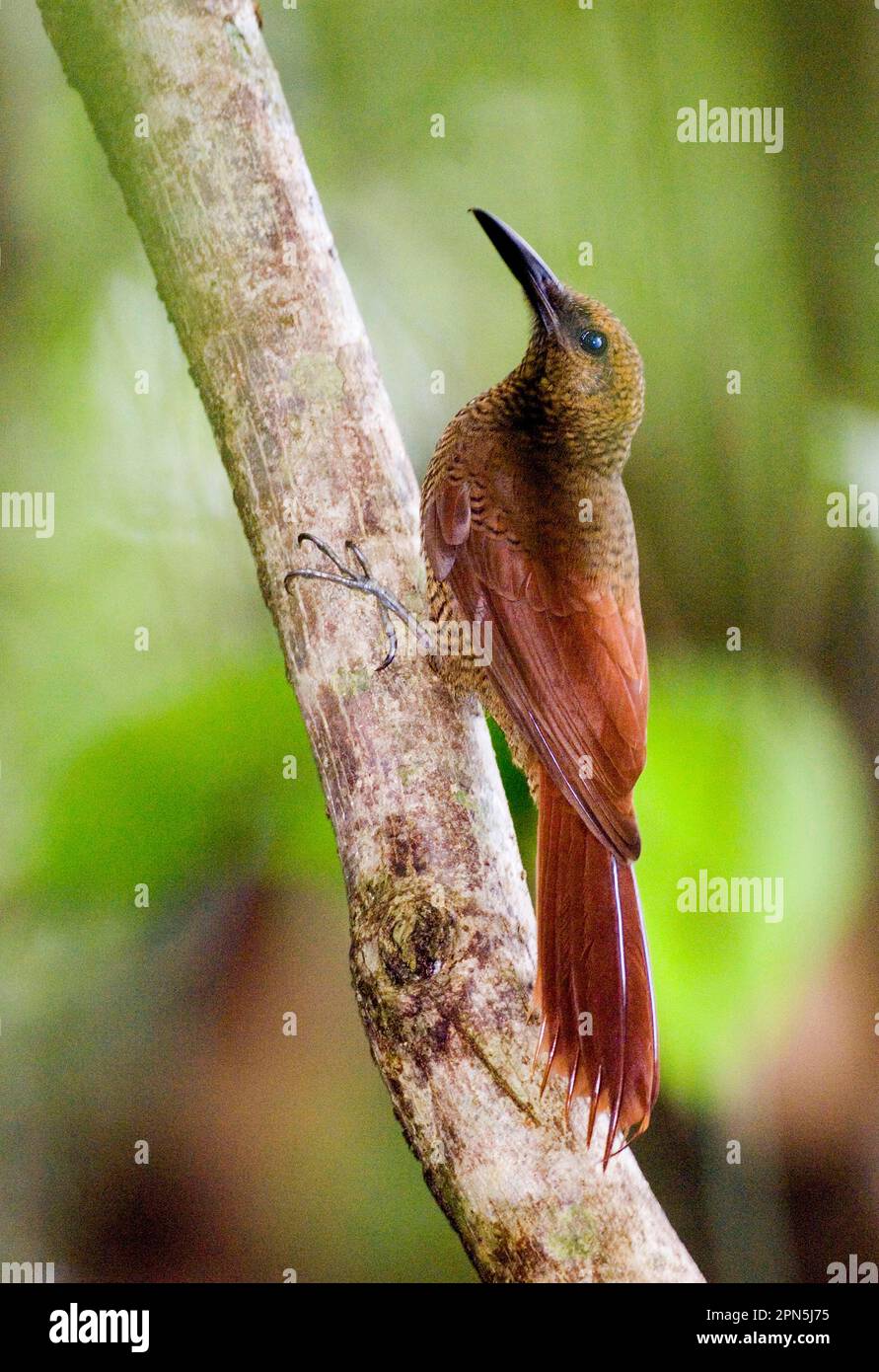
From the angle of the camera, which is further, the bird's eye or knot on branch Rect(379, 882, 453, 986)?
the bird's eye

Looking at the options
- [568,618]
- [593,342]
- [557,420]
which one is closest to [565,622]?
[568,618]

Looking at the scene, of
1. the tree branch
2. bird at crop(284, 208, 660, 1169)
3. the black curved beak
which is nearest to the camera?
the tree branch

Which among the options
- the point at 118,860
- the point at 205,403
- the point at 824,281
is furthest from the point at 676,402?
the point at 118,860

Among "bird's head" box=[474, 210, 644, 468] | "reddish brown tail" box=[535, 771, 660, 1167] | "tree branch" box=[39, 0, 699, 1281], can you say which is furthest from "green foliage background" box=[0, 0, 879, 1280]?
"tree branch" box=[39, 0, 699, 1281]

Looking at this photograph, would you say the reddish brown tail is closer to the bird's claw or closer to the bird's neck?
the bird's claw

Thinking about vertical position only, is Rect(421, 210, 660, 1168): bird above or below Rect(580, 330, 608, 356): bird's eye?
below

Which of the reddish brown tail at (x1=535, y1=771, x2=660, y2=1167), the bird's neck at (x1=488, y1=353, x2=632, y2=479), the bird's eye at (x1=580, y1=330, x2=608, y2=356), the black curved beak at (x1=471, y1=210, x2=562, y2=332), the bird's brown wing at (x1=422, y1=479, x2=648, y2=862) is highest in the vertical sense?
the black curved beak at (x1=471, y1=210, x2=562, y2=332)

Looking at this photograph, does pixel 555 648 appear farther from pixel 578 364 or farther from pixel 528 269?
pixel 528 269
